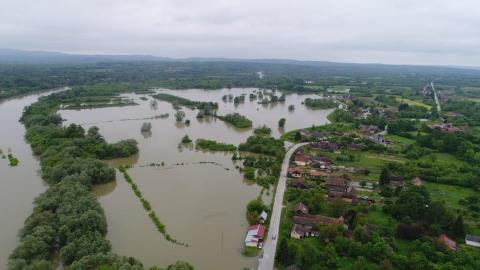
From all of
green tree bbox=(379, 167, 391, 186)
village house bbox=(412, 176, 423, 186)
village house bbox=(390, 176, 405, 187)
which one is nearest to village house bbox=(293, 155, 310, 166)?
green tree bbox=(379, 167, 391, 186)

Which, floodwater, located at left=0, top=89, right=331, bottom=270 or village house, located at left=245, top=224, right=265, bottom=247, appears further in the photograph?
village house, located at left=245, top=224, right=265, bottom=247

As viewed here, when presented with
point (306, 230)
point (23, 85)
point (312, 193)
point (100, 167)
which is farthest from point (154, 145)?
point (23, 85)

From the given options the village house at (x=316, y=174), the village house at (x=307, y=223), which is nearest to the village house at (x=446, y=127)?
the village house at (x=316, y=174)

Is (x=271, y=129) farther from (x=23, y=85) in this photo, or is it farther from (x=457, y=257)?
(x=23, y=85)

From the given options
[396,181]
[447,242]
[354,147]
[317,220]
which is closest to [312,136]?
[354,147]

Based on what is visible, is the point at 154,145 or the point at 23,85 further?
the point at 23,85

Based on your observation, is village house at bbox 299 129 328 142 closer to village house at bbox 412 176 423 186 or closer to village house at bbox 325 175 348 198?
village house at bbox 412 176 423 186
